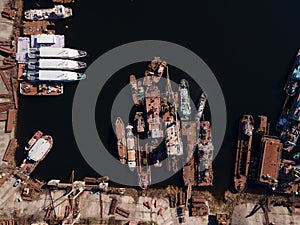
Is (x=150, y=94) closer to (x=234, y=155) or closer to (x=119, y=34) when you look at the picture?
(x=119, y=34)

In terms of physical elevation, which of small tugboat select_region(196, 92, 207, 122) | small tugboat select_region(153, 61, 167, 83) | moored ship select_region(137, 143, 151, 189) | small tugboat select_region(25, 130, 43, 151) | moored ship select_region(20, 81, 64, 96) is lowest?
moored ship select_region(137, 143, 151, 189)

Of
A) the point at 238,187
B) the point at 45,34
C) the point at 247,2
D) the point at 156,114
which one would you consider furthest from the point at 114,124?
the point at 247,2

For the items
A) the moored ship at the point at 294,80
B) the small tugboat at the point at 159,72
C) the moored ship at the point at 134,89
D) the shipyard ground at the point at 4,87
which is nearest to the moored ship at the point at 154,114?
the moored ship at the point at 134,89

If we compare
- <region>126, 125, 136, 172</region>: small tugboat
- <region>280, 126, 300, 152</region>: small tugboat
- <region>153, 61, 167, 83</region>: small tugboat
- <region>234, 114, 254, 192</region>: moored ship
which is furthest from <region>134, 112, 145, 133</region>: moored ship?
<region>280, 126, 300, 152</region>: small tugboat

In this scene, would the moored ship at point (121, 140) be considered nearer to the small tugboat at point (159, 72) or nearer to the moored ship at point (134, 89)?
the moored ship at point (134, 89)

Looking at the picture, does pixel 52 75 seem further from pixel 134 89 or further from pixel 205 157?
pixel 205 157

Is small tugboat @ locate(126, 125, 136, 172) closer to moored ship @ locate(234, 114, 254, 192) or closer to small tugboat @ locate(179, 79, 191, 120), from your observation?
small tugboat @ locate(179, 79, 191, 120)
